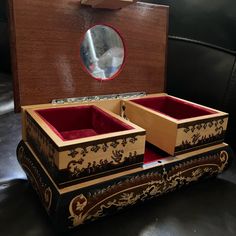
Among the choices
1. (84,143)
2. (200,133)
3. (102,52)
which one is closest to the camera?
(84,143)

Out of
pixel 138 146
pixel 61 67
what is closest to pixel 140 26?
pixel 61 67

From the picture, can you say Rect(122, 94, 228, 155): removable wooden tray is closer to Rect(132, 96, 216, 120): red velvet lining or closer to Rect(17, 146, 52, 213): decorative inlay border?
Rect(132, 96, 216, 120): red velvet lining

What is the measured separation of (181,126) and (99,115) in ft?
0.54

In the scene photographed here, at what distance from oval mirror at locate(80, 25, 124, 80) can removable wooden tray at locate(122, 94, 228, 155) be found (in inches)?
3.5

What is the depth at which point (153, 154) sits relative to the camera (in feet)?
1.86

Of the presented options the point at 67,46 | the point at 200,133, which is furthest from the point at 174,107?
the point at 67,46

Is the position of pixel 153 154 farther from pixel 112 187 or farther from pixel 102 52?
pixel 102 52

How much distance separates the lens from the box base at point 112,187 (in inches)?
15.6

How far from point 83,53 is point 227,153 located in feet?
1.26

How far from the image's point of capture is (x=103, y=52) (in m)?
0.64

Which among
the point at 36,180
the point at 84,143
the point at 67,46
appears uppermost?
the point at 67,46

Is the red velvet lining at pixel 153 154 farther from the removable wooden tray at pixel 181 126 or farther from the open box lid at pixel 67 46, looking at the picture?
the open box lid at pixel 67 46

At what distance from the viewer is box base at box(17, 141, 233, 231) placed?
40cm

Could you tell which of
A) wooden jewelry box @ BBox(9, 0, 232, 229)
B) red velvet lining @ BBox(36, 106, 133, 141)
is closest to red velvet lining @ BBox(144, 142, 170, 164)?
wooden jewelry box @ BBox(9, 0, 232, 229)
